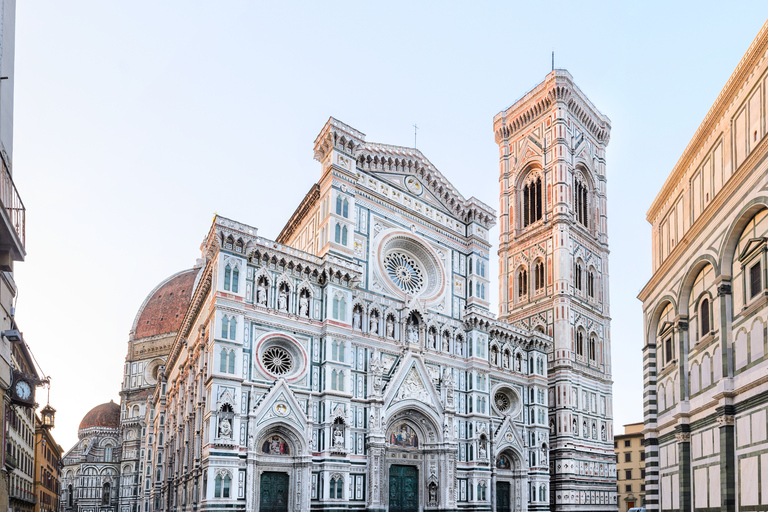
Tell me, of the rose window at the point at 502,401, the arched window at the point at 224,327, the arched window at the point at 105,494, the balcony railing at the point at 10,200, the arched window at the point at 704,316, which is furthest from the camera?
the arched window at the point at 105,494

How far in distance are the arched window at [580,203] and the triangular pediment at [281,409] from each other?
33.7 m

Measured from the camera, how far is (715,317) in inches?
887

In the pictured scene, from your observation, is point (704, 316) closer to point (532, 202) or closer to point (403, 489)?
point (403, 489)

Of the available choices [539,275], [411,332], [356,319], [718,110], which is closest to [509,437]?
[411,332]

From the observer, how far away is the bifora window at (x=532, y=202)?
2549 inches

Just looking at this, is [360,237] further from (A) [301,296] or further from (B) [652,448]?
(B) [652,448]

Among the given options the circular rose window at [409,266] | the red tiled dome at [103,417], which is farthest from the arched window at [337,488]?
the red tiled dome at [103,417]

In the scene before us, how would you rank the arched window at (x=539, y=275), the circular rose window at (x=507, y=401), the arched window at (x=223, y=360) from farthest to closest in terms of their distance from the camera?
1. the arched window at (x=539, y=275)
2. the circular rose window at (x=507, y=401)
3. the arched window at (x=223, y=360)

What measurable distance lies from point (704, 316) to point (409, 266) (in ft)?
90.5

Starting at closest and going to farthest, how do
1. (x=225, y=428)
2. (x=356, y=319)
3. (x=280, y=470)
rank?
(x=225, y=428), (x=280, y=470), (x=356, y=319)

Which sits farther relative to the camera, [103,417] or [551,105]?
[103,417]

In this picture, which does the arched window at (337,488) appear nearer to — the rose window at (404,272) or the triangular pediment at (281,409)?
the triangular pediment at (281,409)

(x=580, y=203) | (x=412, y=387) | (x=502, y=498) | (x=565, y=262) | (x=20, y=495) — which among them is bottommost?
(x=502, y=498)

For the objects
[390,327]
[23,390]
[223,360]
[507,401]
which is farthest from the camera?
[507,401]
